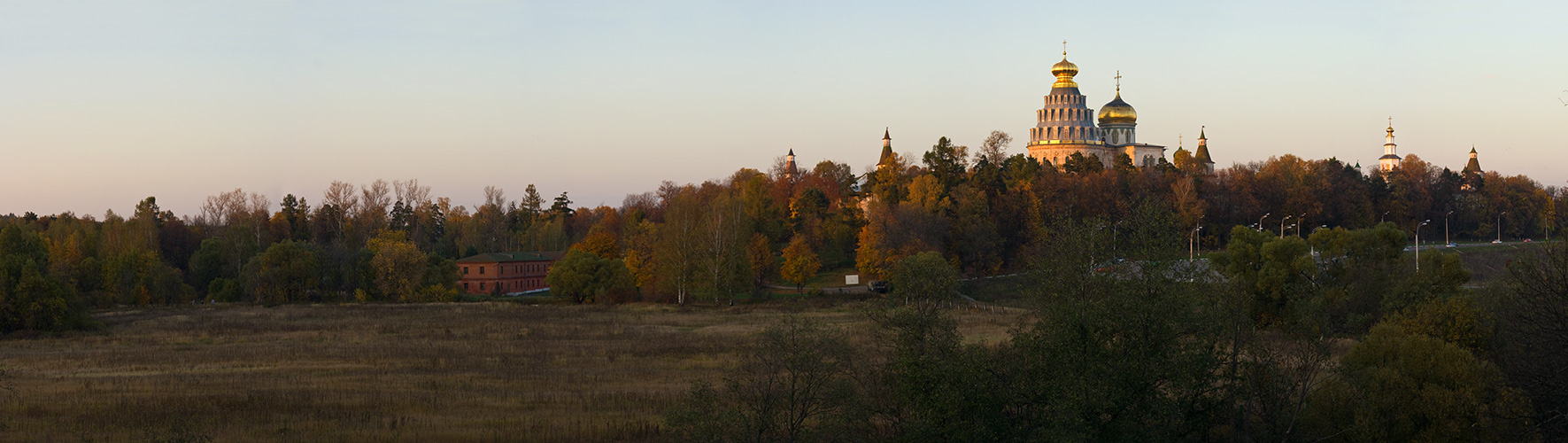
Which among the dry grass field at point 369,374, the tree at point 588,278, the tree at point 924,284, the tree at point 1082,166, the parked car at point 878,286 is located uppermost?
the tree at point 1082,166

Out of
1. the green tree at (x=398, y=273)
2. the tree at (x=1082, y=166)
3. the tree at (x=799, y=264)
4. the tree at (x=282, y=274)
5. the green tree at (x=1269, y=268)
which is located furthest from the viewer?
the tree at (x=1082, y=166)

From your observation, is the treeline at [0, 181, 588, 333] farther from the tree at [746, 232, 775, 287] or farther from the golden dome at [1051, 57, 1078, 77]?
the golden dome at [1051, 57, 1078, 77]

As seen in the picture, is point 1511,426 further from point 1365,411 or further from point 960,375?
point 960,375

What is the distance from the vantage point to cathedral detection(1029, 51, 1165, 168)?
142750mm

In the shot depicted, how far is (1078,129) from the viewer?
143 m

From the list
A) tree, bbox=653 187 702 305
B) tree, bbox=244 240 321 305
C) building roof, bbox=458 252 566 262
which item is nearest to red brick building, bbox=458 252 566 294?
building roof, bbox=458 252 566 262

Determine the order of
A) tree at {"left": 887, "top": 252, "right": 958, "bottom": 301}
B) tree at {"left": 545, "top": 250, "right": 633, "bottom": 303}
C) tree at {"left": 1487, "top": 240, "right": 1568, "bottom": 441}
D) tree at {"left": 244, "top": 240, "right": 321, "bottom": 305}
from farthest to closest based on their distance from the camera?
tree at {"left": 244, "top": 240, "right": 321, "bottom": 305}
tree at {"left": 545, "top": 250, "right": 633, "bottom": 303}
tree at {"left": 887, "top": 252, "right": 958, "bottom": 301}
tree at {"left": 1487, "top": 240, "right": 1568, "bottom": 441}

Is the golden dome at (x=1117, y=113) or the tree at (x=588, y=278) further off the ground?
the golden dome at (x=1117, y=113)

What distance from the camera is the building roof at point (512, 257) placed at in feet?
339

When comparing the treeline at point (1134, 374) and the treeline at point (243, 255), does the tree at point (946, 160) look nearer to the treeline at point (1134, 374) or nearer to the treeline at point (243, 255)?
the treeline at point (243, 255)

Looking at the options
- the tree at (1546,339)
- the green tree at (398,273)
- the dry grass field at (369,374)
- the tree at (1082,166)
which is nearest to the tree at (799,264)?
the dry grass field at (369,374)

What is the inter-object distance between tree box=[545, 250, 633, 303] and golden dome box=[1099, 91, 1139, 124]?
3434 inches

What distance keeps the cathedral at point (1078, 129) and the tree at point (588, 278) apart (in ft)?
246

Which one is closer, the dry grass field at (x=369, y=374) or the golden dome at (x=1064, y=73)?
the dry grass field at (x=369, y=374)
